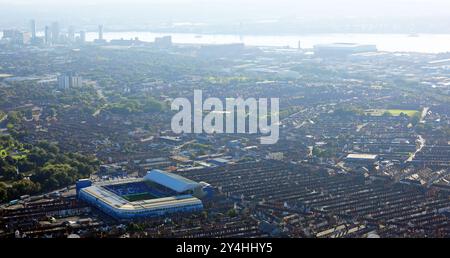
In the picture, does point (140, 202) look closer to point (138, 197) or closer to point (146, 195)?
point (138, 197)

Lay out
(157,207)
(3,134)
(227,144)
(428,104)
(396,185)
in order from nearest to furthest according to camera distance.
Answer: (157,207)
(396,185)
(227,144)
(3,134)
(428,104)

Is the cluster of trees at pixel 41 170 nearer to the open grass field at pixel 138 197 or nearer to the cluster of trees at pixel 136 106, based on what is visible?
the open grass field at pixel 138 197

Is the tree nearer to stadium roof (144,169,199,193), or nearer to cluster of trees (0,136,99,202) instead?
cluster of trees (0,136,99,202)

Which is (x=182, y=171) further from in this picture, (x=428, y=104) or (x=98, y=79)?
(x=98, y=79)

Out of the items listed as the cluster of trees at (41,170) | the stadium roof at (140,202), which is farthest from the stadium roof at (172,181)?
the cluster of trees at (41,170)

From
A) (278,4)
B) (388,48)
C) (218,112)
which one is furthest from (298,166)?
(278,4)

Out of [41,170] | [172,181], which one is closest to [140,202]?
[172,181]
